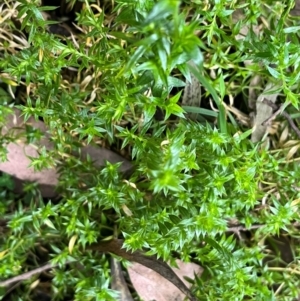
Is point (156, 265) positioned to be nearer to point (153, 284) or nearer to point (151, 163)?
point (153, 284)

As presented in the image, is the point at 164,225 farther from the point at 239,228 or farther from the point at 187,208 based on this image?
the point at 239,228

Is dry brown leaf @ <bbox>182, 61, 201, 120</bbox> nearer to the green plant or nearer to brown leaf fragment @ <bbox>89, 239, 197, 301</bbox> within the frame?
A: the green plant

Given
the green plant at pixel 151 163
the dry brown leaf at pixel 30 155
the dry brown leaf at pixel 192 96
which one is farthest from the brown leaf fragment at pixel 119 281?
the dry brown leaf at pixel 192 96

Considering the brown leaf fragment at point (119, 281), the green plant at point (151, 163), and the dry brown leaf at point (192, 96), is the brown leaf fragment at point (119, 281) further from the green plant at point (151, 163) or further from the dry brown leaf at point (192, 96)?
the dry brown leaf at point (192, 96)

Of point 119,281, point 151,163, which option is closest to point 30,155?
point 119,281

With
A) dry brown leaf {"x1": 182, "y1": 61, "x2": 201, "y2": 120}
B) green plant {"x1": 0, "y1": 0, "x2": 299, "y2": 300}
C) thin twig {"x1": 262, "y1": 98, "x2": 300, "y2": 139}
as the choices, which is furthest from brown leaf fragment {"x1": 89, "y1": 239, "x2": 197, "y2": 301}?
thin twig {"x1": 262, "y1": 98, "x2": 300, "y2": 139}
